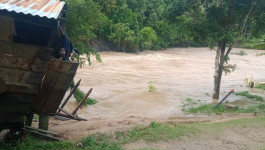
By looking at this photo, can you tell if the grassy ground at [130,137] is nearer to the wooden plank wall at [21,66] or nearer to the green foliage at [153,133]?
the green foliage at [153,133]

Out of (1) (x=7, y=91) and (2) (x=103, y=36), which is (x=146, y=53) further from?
(1) (x=7, y=91)

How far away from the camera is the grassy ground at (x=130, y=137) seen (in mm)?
6493

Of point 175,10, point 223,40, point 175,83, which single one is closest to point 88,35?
point 175,10

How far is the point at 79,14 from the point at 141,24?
33267 millimetres

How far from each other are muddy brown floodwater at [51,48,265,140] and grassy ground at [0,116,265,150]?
27.9 inches

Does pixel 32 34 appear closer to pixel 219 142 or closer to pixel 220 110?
pixel 219 142

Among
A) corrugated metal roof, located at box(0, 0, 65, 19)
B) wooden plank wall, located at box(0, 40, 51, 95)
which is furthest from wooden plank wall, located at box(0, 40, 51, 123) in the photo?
corrugated metal roof, located at box(0, 0, 65, 19)

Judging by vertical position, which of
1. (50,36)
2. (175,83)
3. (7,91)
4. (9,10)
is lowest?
(175,83)

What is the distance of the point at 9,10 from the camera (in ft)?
15.9

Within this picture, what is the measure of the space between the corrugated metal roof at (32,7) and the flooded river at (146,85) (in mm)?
7192

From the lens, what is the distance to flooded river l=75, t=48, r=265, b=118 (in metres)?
13.8

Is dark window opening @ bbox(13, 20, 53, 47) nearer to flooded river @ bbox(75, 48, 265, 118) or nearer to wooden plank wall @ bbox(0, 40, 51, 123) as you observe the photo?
wooden plank wall @ bbox(0, 40, 51, 123)

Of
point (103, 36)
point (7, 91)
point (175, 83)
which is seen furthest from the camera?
point (103, 36)

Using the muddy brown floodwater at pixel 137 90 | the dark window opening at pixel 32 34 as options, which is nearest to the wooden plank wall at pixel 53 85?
the dark window opening at pixel 32 34
